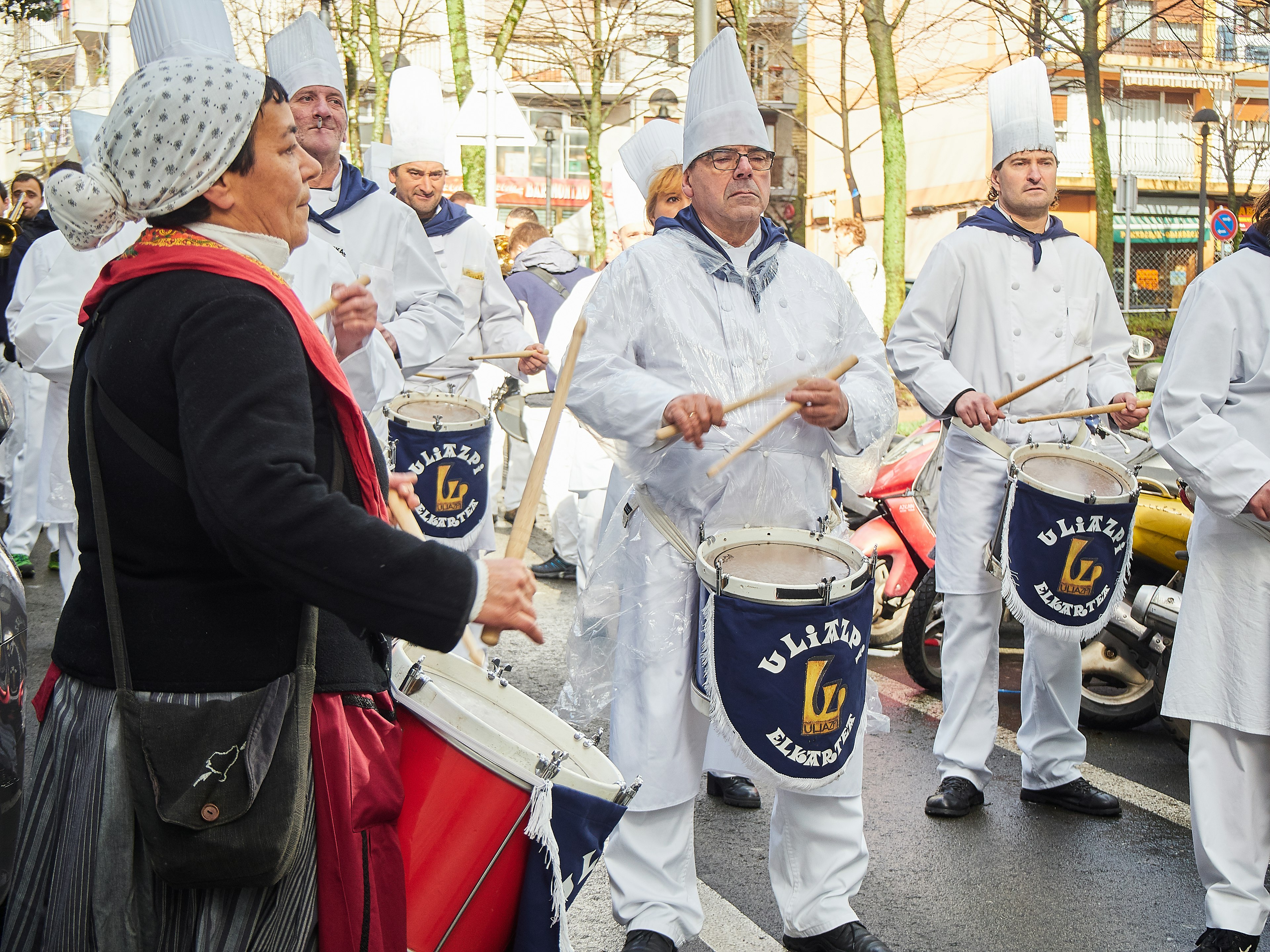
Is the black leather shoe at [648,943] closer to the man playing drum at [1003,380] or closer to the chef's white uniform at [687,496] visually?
the chef's white uniform at [687,496]

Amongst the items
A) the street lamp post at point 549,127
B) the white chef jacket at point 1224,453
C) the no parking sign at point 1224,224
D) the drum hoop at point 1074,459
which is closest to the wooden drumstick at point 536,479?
the white chef jacket at point 1224,453

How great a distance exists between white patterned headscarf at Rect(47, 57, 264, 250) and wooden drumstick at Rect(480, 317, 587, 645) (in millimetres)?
673

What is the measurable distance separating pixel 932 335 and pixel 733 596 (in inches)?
81.2

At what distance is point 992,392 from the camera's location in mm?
4855

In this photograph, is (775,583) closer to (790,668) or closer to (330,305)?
(790,668)

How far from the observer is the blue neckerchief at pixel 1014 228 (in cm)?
491

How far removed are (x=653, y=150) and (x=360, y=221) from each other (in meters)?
1.32

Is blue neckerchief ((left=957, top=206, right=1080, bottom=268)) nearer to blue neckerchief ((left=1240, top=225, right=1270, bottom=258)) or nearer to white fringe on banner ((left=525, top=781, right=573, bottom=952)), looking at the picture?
blue neckerchief ((left=1240, top=225, right=1270, bottom=258))

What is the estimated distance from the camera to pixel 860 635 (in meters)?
3.22

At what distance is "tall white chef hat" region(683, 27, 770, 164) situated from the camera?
3732 mm

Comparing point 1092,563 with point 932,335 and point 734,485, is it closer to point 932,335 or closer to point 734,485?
point 932,335

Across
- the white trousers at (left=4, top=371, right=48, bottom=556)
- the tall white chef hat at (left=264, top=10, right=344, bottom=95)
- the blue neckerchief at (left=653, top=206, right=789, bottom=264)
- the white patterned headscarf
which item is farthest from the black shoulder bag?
the white trousers at (left=4, top=371, right=48, bottom=556)

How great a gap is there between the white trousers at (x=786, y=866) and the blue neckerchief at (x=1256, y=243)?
1705 mm

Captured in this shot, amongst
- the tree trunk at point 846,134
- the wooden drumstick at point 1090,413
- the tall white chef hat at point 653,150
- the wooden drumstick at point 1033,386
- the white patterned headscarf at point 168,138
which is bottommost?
the wooden drumstick at point 1090,413
